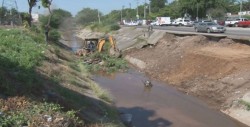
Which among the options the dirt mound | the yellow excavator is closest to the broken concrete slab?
the yellow excavator

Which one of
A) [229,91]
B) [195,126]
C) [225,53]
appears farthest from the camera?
[225,53]

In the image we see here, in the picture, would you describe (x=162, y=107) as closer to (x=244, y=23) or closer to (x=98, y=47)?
(x=98, y=47)

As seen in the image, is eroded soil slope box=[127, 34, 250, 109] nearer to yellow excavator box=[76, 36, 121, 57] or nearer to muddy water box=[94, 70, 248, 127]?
muddy water box=[94, 70, 248, 127]

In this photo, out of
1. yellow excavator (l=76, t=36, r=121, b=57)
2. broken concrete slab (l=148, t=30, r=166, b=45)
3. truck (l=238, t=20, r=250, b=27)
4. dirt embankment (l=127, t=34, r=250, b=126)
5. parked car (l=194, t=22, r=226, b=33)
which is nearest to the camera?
dirt embankment (l=127, t=34, r=250, b=126)

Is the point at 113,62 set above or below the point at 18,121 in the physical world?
below

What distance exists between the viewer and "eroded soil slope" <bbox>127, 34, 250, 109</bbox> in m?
27.4

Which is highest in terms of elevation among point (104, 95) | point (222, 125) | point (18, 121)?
point (18, 121)

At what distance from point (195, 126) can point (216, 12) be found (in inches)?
3690

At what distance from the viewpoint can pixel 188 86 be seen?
31641 millimetres

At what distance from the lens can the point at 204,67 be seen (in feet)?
114

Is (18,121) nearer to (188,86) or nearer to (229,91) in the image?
(229,91)

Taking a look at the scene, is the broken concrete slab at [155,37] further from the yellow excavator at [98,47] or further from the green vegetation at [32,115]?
the green vegetation at [32,115]

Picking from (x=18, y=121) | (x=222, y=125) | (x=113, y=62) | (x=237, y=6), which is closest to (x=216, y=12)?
(x=237, y=6)

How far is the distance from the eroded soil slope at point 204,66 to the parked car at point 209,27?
5.37 meters
